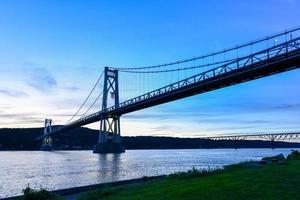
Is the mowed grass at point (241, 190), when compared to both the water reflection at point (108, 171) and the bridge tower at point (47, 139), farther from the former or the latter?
the bridge tower at point (47, 139)

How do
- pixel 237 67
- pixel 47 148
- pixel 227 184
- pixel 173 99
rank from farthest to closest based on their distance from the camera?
pixel 47 148 → pixel 173 99 → pixel 237 67 → pixel 227 184

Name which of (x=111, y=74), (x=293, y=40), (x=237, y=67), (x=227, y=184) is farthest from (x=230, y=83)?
(x=111, y=74)

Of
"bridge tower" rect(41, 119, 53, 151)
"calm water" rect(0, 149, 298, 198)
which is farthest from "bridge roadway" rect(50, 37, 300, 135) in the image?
"bridge tower" rect(41, 119, 53, 151)

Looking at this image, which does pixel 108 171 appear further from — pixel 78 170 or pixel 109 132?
pixel 109 132

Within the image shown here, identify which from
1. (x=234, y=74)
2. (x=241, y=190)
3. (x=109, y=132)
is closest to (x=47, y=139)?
(x=109, y=132)

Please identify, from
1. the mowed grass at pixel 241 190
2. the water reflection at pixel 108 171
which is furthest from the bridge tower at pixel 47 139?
the mowed grass at pixel 241 190

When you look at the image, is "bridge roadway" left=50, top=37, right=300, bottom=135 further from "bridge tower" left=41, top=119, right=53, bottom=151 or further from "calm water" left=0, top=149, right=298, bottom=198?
"bridge tower" left=41, top=119, right=53, bottom=151

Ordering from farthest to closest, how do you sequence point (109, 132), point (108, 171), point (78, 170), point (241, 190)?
point (109, 132) → point (78, 170) → point (108, 171) → point (241, 190)

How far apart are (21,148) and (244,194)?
17898 centimetres

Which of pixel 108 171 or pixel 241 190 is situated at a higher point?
pixel 241 190

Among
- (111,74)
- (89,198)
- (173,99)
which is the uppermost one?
(111,74)

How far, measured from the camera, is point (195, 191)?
12672mm

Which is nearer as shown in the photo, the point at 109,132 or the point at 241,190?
the point at 241,190

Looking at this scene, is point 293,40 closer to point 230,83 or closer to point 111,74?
point 230,83
